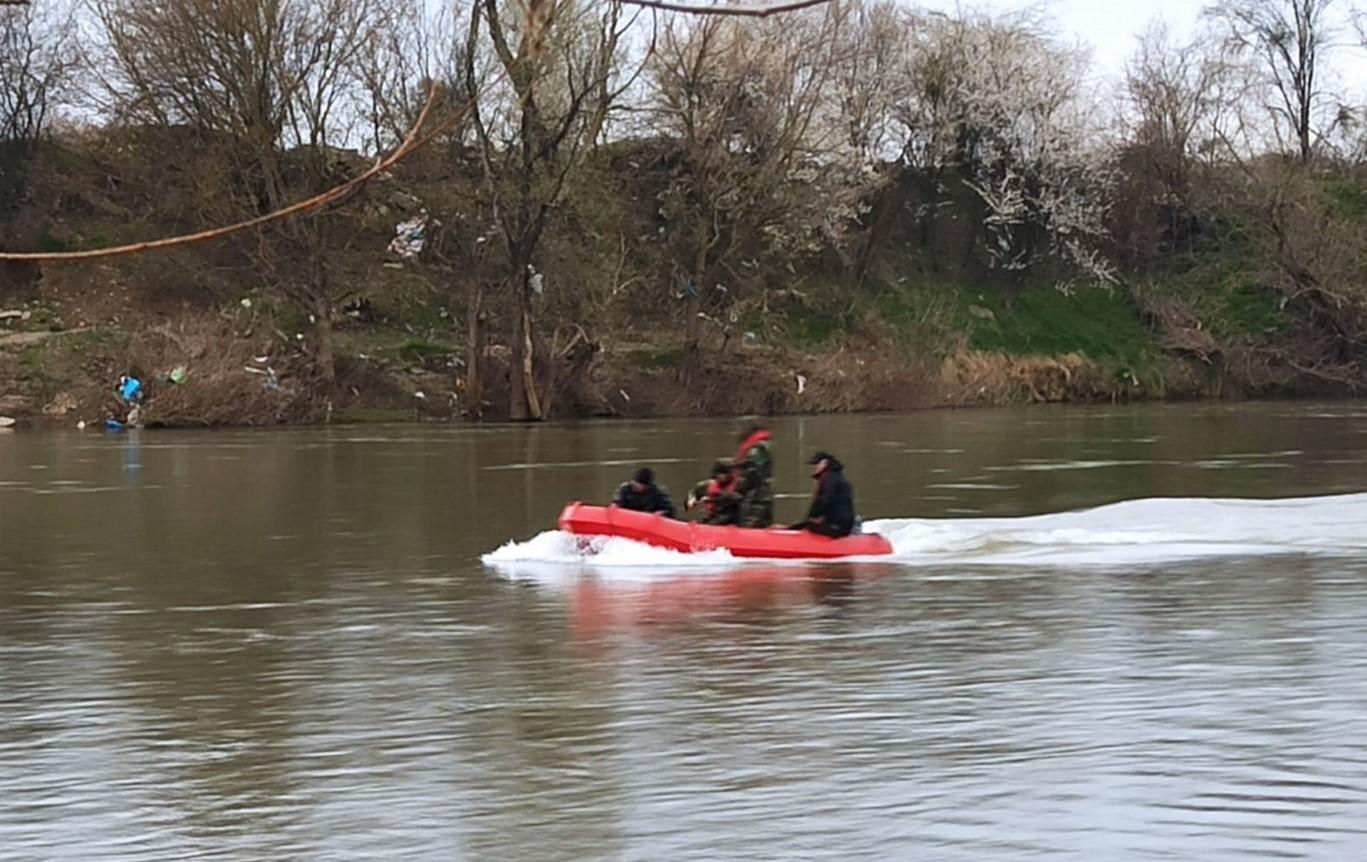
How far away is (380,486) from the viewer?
30922 mm

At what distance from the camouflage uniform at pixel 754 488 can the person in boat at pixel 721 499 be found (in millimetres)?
109

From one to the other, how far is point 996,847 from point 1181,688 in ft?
14.0

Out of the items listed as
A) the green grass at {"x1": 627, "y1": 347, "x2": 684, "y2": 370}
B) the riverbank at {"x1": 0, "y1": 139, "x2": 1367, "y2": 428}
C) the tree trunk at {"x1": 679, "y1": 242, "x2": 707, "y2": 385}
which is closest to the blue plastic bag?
the riverbank at {"x1": 0, "y1": 139, "x2": 1367, "y2": 428}

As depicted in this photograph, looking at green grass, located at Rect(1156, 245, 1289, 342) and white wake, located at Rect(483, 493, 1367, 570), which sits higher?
green grass, located at Rect(1156, 245, 1289, 342)

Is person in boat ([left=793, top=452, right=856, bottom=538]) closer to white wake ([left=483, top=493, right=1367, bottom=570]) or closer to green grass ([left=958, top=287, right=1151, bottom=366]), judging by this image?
white wake ([left=483, top=493, right=1367, bottom=570])

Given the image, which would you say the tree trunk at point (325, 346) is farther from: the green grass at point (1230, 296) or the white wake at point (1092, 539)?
the white wake at point (1092, 539)

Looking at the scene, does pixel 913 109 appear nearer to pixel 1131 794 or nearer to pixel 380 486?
pixel 380 486

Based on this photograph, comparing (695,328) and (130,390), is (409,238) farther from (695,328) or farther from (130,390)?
(130,390)

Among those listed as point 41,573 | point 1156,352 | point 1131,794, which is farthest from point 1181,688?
point 1156,352

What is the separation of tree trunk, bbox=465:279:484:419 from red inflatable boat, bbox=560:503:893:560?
31358mm

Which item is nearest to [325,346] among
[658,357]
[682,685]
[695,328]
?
[658,357]

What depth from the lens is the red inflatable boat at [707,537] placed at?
67.2 feet

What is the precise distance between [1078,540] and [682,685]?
10158 millimetres

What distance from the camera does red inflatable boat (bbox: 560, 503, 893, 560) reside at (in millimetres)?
20484
